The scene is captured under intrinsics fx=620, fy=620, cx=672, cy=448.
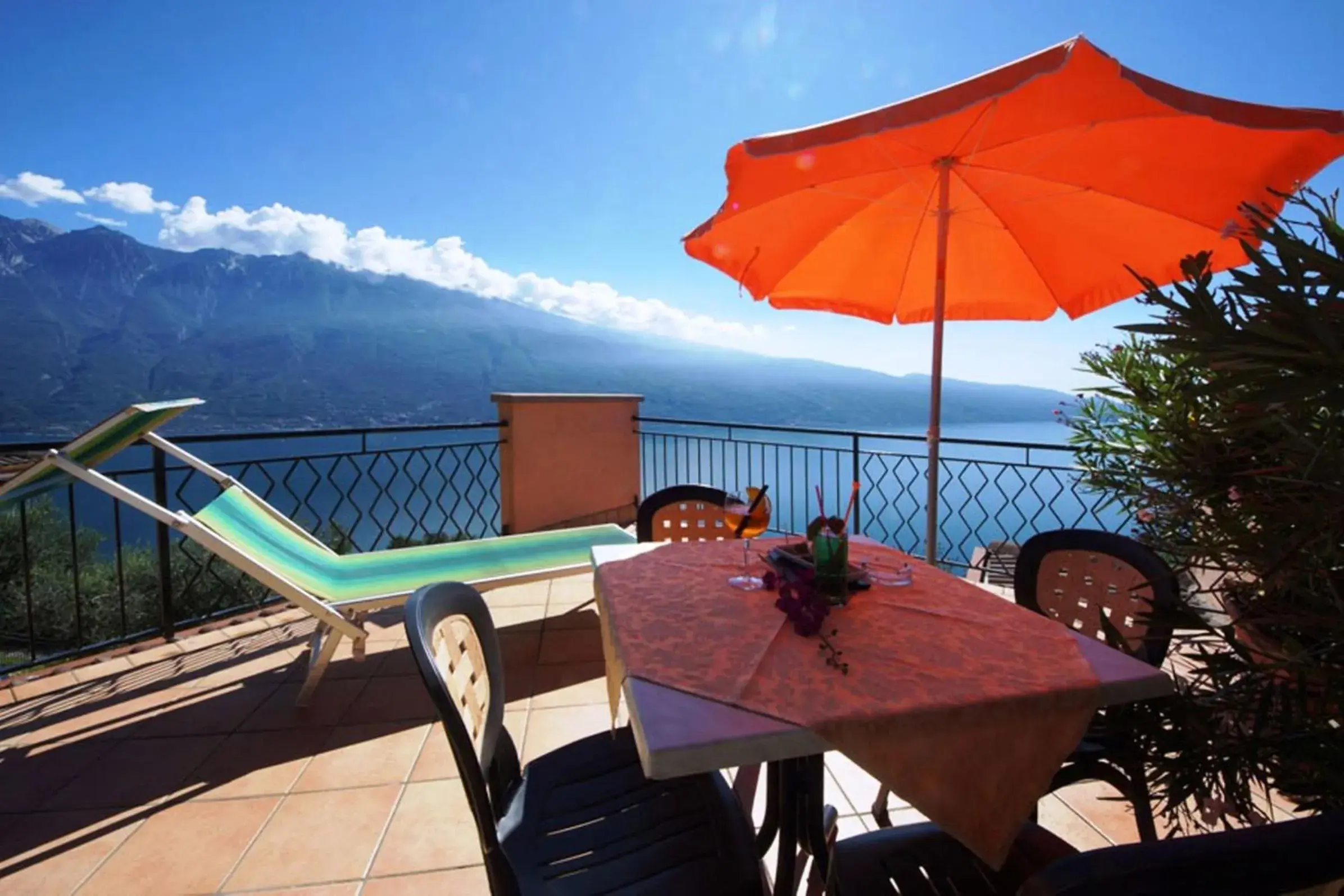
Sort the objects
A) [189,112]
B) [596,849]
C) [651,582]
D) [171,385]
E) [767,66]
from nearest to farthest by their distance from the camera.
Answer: [596,849] < [651,582] < [767,66] < [189,112] < [171,385]

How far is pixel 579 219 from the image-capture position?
1664cm

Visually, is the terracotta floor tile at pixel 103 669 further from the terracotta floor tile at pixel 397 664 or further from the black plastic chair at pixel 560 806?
the black plastic chair at pixel 560 806

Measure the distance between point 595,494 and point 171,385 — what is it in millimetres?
44155

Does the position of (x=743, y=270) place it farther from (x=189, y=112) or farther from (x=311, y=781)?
(x=189, y=112)

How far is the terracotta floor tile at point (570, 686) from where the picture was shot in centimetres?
234

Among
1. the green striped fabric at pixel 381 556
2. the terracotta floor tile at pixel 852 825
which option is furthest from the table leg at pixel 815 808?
the green striped fabric at pixel 381 556

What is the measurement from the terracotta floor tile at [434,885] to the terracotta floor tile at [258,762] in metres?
0.57

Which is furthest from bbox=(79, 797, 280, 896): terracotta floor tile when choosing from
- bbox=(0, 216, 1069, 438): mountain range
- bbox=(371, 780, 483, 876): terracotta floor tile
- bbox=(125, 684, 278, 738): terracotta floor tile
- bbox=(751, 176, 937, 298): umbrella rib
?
bbox=(751, 176, 937, 298): umbrella rib

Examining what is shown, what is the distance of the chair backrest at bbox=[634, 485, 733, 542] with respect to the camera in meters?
2.33

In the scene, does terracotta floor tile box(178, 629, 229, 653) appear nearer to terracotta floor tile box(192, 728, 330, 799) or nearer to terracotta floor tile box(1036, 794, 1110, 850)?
terracotta floor tile box(192, 728, 330, 799)

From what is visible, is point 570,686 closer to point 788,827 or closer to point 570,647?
point 570,647

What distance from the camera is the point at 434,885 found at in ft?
4.88

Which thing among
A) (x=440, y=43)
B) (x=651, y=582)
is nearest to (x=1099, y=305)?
(x=651, y=582)

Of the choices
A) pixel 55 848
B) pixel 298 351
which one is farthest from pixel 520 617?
pixel 298 351
